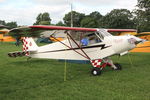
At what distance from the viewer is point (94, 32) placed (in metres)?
9.88

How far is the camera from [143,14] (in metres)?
16.4

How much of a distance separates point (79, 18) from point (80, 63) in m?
68.6

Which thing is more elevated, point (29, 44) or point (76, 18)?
point (76, 18)

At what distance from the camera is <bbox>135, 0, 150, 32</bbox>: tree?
16180mm

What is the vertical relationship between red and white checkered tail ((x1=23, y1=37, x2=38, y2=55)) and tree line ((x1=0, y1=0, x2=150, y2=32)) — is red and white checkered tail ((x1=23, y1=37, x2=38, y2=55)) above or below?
below

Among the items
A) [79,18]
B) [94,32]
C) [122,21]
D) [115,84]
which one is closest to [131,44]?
[94,32]

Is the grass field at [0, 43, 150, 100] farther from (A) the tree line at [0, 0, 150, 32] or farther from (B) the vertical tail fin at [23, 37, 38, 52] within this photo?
(A) the tree line at [0, 0, 150, 32]

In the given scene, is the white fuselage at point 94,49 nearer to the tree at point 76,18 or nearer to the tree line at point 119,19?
the tree line at point 119,19

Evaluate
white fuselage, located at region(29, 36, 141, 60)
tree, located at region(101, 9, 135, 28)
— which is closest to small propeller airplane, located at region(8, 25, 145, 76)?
white fuselage, located at region(29, 36, 141, 60)

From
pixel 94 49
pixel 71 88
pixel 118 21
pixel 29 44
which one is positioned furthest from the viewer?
pixel 118 21

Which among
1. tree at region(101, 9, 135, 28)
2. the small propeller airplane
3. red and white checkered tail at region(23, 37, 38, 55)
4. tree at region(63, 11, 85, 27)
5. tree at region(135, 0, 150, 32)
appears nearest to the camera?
the small propeller airplane

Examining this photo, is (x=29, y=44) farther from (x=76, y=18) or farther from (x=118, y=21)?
(x=76, y=18)

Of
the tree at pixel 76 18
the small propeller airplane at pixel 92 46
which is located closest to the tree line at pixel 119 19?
the tree at pixel 76 18

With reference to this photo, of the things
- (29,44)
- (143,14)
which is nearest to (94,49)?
(29,44)
